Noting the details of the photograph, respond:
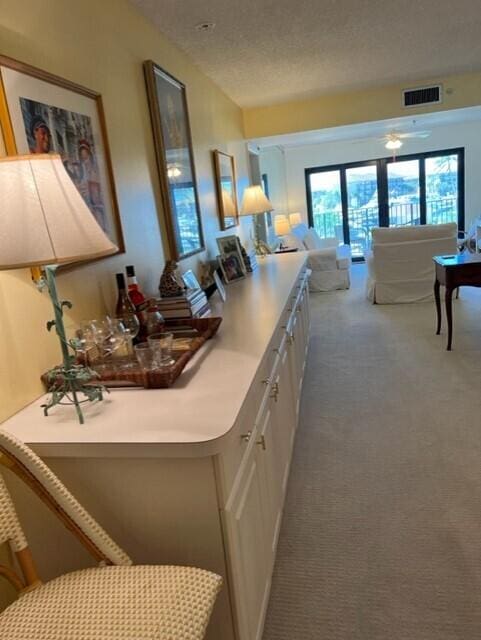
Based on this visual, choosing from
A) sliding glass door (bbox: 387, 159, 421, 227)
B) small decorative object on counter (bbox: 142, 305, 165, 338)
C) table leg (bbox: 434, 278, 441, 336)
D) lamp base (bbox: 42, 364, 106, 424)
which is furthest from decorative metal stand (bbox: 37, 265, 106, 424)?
sliding glass door (bbox: 387, 159, 421, 227)

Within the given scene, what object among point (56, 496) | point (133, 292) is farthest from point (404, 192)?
point (56, 496)

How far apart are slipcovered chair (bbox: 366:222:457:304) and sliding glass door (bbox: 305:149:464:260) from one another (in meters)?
3.58

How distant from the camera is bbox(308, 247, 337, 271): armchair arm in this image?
6.78 metres

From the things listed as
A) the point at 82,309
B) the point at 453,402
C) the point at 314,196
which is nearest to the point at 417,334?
the point at 453,402

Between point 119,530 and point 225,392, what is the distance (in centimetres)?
46

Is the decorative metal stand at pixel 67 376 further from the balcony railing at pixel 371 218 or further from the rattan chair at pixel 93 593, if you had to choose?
the balcony railing at pixel 371 218

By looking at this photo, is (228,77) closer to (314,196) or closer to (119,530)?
(119,530)

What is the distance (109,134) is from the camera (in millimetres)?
2010

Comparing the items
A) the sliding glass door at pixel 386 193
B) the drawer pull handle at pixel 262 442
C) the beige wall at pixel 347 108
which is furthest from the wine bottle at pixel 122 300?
the sliding glass door at pixel 386 193

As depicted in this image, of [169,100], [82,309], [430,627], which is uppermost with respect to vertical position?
[169,100]

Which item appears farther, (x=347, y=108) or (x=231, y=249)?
(x=347, y=108)

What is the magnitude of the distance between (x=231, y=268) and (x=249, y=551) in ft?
7.52

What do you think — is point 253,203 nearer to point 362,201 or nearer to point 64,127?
point 64,127

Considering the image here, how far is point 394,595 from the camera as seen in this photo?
164 cm
